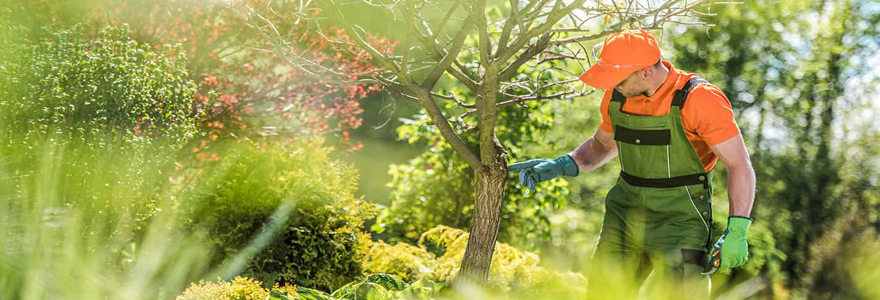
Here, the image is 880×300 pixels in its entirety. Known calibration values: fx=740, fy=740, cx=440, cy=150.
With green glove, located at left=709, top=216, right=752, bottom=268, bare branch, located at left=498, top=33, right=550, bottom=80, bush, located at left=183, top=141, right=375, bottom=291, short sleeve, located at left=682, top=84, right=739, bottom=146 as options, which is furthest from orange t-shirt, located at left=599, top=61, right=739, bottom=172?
bush, located at left=183, top=141, right=375, bottom=291

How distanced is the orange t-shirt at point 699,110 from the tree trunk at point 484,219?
1.98ft

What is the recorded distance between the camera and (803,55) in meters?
9.74

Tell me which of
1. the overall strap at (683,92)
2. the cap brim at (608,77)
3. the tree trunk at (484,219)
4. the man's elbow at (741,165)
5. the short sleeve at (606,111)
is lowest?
the tree trunk at (484,219)

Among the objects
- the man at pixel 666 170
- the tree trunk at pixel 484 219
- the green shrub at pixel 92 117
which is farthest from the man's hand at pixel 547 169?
the green shrub at pixel 92 117

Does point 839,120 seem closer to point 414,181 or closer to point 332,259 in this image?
point 414,181

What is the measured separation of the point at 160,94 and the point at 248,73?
5.35 feet

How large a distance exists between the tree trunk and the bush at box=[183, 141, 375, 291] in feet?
4.83

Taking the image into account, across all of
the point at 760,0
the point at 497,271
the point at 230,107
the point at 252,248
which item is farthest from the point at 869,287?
the point at 760,0

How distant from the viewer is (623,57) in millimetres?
2586

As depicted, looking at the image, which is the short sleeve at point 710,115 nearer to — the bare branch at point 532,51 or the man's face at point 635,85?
the man's face at point 635,85

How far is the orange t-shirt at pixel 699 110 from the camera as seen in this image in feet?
8.38

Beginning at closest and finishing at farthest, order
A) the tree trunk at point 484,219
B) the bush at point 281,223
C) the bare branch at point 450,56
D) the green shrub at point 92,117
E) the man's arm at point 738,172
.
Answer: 1. the man's arm at point 738,172
2. the bare branch at point 450,56
3. the tree trunk at point 484,219
4. the green shrub at point 92,117
5. the bush at point 281,223

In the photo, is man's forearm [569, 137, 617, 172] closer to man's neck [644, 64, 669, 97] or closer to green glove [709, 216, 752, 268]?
man's neck [644, 64, 669, 97]

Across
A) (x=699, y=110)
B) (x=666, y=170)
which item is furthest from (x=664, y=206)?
(x=699, y=110)
